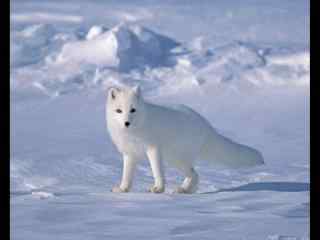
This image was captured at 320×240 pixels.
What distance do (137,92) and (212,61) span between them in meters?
15.3

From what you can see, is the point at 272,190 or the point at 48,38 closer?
the point at 272,190

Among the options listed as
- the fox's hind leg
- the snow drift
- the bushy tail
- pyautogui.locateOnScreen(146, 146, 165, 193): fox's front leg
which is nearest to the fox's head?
pyautogui.locateOnScreen(146, 146, 165, 193): fox's front leg

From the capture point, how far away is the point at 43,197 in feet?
12.9

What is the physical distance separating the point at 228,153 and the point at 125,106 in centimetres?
110

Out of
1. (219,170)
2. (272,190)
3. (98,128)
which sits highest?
(272,190)

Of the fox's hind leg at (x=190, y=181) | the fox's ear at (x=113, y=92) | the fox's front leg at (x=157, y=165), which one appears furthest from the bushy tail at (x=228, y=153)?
the fox's ear at (x=113, y=92)

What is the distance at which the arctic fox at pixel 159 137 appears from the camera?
432 cm

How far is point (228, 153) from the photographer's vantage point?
491 cm

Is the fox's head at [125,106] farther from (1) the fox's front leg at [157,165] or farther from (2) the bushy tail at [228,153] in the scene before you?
(2) the bushy tail at [228,153]

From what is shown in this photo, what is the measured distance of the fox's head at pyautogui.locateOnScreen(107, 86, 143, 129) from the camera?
13.9ft

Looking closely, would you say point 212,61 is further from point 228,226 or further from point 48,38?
point 228,226
